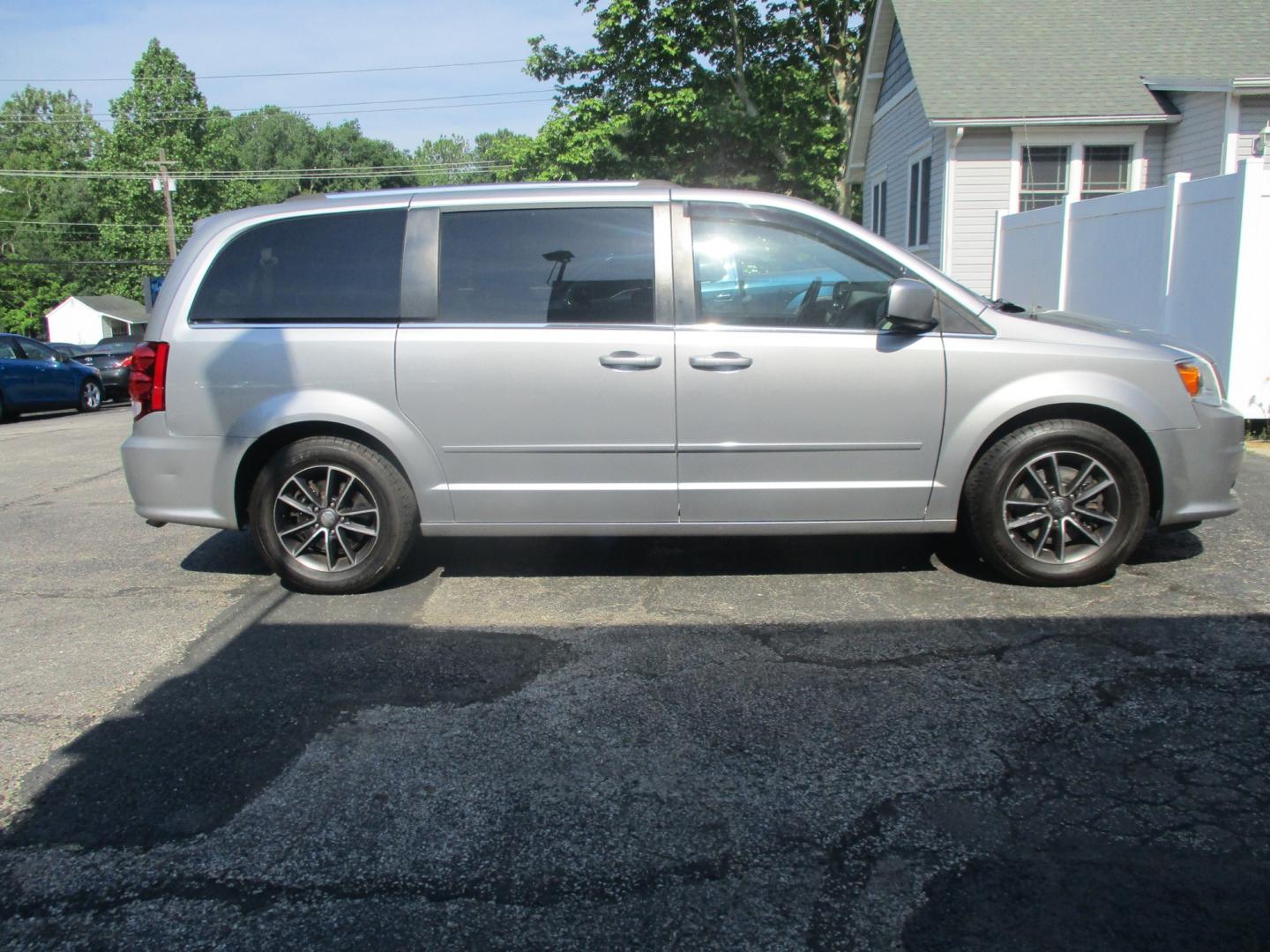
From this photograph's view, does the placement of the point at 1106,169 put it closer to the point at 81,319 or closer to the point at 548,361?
the point at 548,361

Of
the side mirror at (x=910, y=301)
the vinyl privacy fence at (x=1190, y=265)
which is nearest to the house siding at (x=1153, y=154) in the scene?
the vinyl privacy fence at (x=1190, y=265)

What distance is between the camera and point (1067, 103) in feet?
51.2

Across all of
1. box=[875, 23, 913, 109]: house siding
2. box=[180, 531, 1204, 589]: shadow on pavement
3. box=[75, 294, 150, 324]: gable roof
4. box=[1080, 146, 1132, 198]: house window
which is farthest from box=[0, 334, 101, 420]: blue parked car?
box=[75, 294, 150, 324]: gable roof

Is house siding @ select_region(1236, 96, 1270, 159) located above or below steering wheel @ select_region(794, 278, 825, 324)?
above

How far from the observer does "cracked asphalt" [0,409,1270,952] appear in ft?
8.38

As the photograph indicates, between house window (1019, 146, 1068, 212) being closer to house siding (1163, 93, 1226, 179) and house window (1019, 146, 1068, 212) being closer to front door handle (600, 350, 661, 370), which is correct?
house siding (1163, 93, 1226, 179)

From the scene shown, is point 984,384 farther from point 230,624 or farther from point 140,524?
point 140,524

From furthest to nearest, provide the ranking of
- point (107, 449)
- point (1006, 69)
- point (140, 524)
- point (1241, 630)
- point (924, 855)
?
point (1006, 69) → point (107, 449) → point (140, 524) → point (1241, 630) → point (924, 855)

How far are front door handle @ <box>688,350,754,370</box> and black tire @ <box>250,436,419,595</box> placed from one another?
152cm

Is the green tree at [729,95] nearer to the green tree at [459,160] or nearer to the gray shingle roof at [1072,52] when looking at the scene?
the gray shingle roof at [1072,52]

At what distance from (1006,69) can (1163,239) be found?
813cm

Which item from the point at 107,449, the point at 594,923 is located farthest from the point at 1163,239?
the point at 107,449

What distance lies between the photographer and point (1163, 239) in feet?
31.6

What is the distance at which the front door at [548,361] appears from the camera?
15.6 ft
